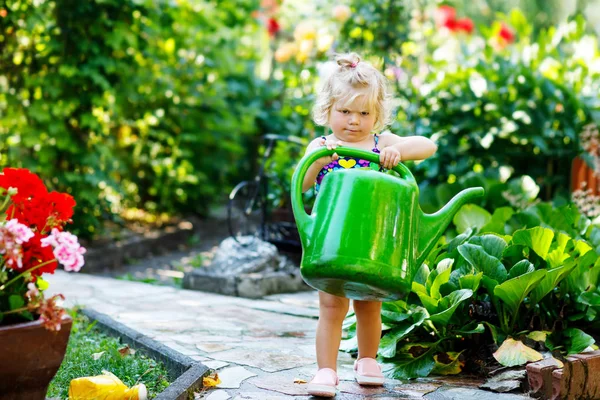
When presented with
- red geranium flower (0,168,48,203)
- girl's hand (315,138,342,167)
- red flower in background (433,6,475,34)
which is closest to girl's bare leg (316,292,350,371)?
girl's hand (315,138,342,167)

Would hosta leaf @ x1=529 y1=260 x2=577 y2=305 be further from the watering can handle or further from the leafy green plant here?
the watering can handle

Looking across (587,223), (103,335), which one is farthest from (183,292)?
(587,223)

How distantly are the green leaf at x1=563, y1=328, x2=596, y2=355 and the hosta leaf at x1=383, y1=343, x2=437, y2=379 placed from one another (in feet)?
1.51

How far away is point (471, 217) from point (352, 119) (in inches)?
51.7

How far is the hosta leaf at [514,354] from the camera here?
2447mm

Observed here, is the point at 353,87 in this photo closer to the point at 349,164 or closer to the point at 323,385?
the point at 349,164

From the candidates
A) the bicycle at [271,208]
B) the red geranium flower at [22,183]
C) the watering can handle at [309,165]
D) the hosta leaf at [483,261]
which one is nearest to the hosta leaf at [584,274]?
the hosta leaf at [483,261]

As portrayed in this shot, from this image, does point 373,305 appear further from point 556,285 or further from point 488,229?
point 488,229

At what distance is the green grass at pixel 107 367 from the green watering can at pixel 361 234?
0.71 meters

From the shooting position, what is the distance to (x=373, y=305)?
2.42 m

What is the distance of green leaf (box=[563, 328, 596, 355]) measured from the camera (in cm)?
249

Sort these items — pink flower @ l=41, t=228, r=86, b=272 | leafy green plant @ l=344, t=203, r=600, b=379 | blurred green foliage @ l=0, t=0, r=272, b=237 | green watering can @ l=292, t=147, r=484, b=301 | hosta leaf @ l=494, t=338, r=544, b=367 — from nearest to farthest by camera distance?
pink flower @ l=41, t=228, r=86, b=272 → green watering can @ l=292, t=147, r=484, b=301 → hosta leaf @ l=494, t=338, r=544, b=367 → leafy green plant @ l=344, t=203, r=600, b=379 → blurred green foliage @ l=0, t=0, r=272, b=237

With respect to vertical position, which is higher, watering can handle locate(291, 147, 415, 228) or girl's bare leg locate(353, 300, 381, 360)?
watering can handle locate(291, 147, 415, 228)

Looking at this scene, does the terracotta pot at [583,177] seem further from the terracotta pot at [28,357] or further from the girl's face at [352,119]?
the terracotta pot at [28,357]
